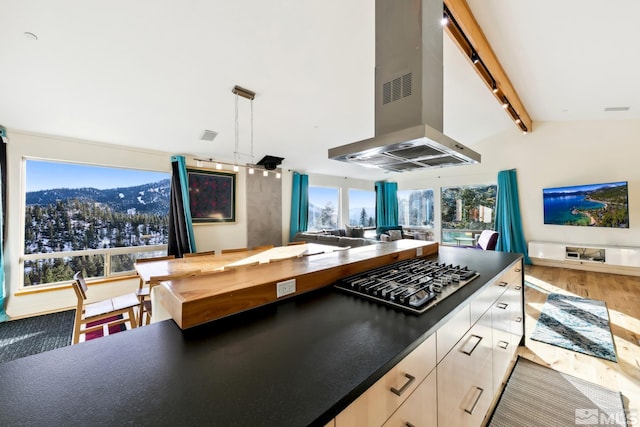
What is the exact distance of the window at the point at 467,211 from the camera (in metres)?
Result: 6.16

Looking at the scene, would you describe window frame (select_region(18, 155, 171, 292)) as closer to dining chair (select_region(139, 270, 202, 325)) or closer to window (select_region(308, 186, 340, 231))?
dining chair (select_region(139, 270, 202, 325))

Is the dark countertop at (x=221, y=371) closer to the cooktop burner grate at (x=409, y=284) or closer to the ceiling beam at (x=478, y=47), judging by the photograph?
the cooktop burner grate at (x=409, y=284)

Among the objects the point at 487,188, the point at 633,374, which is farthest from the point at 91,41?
the point at 487,188

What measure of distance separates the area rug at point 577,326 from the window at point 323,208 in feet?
16.1

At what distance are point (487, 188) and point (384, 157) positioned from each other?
19.0 ft

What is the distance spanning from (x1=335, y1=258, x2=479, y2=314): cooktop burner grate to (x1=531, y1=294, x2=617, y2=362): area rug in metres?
1.90

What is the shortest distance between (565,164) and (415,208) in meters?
3.52

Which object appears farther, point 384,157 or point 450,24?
point 450,24

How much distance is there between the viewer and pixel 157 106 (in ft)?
9.57

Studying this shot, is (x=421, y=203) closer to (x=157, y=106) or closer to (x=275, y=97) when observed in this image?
(x=275, y=97)

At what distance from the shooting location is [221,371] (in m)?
0.65

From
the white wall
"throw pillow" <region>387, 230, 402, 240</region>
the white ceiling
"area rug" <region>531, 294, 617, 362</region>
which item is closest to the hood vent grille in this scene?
the white ceiling

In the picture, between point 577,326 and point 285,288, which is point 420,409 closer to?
point 285,288

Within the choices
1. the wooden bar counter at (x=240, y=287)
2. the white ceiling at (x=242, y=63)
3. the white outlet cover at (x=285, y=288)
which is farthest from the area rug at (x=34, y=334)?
the white outlet cover at (x=285, y=288)
